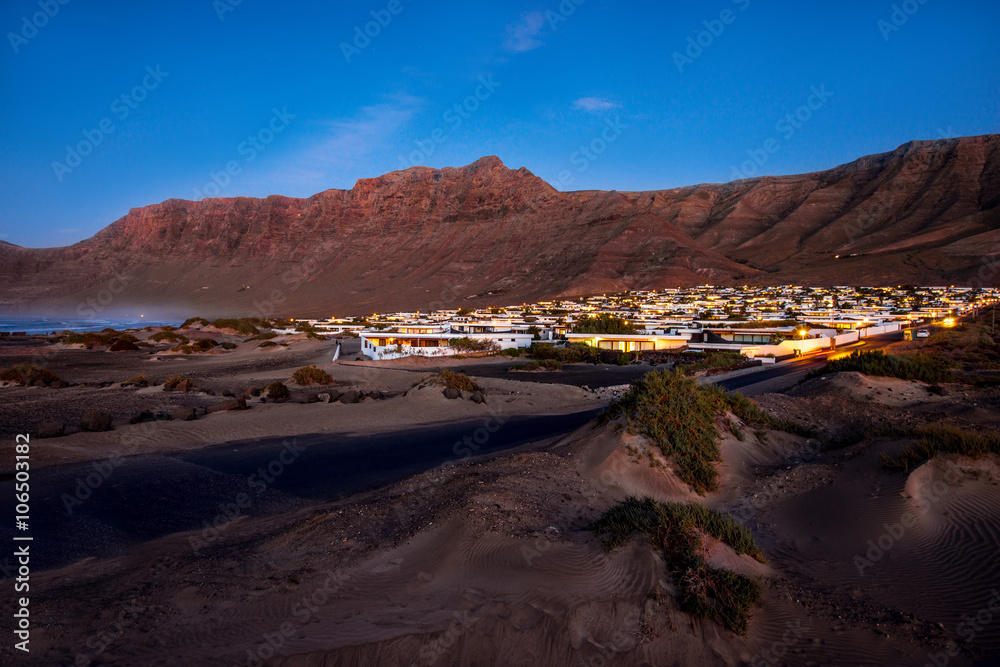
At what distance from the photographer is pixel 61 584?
634cm

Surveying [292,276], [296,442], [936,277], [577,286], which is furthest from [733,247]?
[296,442]

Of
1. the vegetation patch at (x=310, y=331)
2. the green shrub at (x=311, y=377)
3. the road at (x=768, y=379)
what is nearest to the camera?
the road at (x=768, y=379)

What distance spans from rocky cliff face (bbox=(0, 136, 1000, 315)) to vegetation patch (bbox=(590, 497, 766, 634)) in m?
103

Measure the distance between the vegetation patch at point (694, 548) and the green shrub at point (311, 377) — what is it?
914 inches

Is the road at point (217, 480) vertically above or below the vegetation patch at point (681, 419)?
below

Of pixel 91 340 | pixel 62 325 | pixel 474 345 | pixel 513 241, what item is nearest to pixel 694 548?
pixel 474 345

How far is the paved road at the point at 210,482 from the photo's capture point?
8547 millimetres

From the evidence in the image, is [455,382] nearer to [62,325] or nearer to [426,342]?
[426,342]

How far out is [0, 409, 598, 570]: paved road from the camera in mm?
8547

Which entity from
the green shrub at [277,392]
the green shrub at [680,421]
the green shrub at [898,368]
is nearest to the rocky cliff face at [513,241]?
the green shrub at [277,392]

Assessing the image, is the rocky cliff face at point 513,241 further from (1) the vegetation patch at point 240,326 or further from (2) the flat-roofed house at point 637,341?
(2) the flat-roofed house at point 637,341

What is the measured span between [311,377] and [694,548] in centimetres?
2492

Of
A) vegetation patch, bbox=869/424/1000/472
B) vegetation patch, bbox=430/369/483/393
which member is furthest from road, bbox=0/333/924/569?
vegetation patch, bbox=869/424/1000/472

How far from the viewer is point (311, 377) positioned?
27703 millimetres
